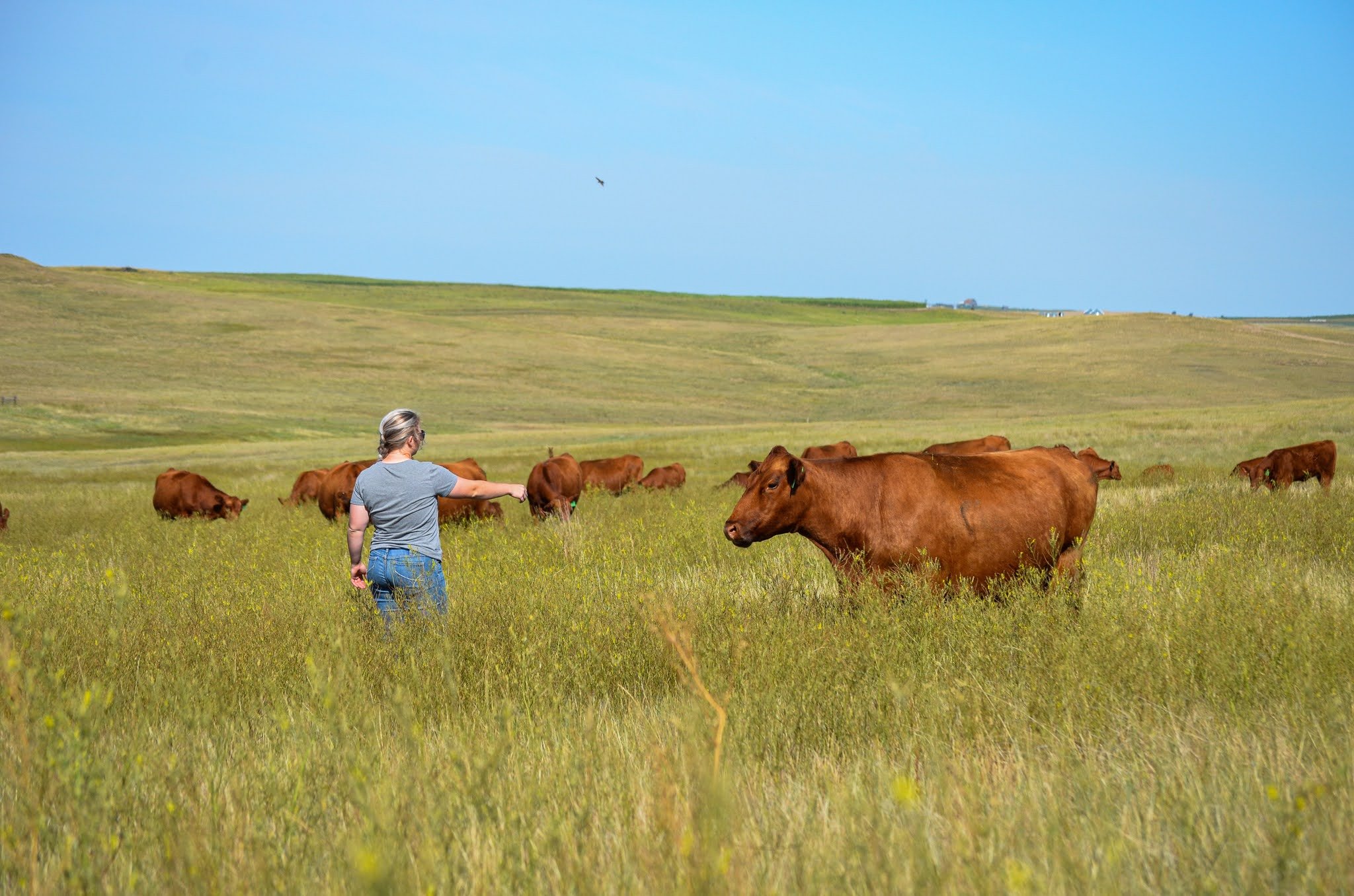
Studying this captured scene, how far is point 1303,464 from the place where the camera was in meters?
16.0

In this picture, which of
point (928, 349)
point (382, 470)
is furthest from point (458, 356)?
point (382, 470)

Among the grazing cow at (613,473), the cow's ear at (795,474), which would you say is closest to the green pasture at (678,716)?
the cow's ear at (795,474)

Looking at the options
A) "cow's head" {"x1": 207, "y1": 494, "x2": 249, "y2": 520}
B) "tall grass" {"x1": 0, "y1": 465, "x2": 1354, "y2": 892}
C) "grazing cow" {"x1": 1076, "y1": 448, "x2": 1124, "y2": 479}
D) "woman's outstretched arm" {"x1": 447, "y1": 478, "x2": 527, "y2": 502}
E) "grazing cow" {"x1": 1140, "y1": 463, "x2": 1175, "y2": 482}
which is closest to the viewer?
"tall grass" {"x1": 0, "y1": 465, "x2": 1354, "y2": 892}

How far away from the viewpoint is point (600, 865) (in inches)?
106

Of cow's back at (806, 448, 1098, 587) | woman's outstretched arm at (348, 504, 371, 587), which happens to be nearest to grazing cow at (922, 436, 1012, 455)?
cow's back at (806, 448, 1098, 587)

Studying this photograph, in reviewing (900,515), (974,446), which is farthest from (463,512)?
(974,446)

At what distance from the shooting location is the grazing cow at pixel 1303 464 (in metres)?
15.8

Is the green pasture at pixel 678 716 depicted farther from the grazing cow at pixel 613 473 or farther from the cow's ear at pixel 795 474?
the grazing cow at pixel 613 473

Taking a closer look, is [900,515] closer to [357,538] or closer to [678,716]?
[678,716]

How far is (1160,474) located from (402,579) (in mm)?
16433

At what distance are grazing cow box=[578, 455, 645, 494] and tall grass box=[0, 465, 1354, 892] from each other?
12718 millimetres

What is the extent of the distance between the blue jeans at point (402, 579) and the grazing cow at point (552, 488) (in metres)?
8.52

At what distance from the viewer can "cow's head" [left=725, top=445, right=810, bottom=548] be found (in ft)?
20.4

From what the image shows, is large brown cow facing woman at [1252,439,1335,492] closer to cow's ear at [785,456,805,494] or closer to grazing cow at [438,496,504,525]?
grazing cow at [438,496,504,525]
